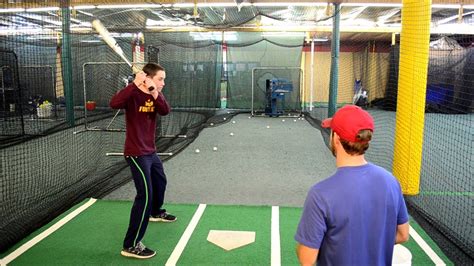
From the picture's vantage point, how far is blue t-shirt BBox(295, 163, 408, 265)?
4.43ft

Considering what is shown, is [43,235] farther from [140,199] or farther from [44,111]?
[44,111]

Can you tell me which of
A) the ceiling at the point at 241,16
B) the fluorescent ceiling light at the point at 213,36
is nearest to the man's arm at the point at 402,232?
the ceiling at the point at 241,16

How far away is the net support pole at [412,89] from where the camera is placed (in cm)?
440

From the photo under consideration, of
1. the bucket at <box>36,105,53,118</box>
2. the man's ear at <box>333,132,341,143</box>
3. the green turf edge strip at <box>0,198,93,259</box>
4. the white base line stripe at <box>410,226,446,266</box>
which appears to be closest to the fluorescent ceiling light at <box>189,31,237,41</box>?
the bucket at <box>36,105,53,118</box>

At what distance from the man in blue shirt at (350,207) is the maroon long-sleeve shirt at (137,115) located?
6.49 feet

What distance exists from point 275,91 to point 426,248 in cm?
1048

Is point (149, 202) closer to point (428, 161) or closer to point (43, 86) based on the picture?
point (428, 161)

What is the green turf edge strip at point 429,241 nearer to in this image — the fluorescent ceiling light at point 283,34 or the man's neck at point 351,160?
the man's neck at point 351,160

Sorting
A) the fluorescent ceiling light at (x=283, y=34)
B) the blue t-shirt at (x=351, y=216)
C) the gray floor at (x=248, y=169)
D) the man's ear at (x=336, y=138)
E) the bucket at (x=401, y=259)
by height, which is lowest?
the gray floor at (x=248, y=169)

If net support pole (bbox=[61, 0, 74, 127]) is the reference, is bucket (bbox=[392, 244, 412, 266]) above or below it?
below

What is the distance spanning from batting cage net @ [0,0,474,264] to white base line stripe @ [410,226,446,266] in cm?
14

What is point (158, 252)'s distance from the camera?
10.6 feet

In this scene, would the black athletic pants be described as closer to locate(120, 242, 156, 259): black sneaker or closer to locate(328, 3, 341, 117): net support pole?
locate(120, 242, 156, 259): black sneaker

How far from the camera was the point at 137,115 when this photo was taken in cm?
311
